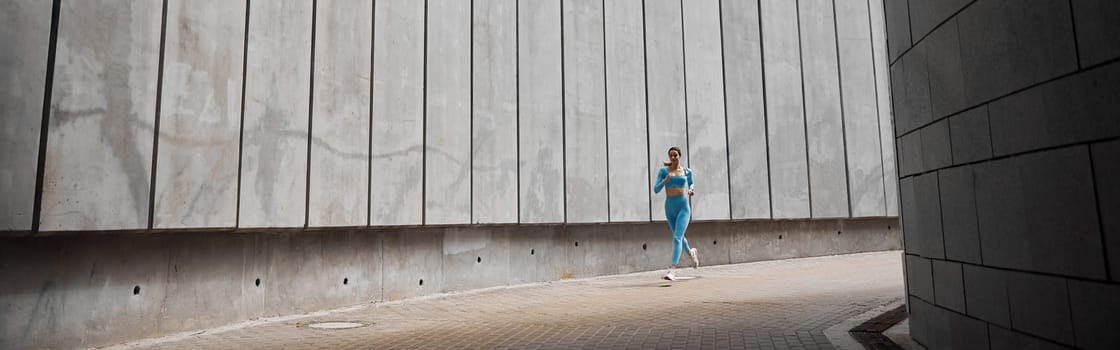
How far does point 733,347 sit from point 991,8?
282cm

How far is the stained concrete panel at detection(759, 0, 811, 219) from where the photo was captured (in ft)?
45.2

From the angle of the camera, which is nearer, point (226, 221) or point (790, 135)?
point (226, 221)

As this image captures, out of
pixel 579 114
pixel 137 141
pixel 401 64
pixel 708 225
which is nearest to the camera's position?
pixel 137 141

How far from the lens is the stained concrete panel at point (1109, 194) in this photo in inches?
100

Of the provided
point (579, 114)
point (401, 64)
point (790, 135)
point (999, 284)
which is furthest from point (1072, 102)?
point (790, 135)

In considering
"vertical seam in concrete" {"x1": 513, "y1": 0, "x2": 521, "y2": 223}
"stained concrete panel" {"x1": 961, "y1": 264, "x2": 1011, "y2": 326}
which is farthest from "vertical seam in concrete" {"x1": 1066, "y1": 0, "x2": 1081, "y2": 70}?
"vertical seam in concrete" {"x1": 513, "y1": 0, "x2": 521, "y2": 223}

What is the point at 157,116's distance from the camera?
243 inches

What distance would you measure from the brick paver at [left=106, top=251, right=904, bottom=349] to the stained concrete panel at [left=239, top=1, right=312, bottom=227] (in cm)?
122

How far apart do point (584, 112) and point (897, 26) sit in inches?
266

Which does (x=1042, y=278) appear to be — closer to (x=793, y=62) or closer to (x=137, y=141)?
(x=137, y=141)

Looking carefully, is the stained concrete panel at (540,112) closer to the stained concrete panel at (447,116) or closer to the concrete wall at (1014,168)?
the stained concrete panel at (447,116)

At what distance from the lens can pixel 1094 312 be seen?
2.69 m

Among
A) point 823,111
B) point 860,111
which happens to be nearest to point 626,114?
point 823,111

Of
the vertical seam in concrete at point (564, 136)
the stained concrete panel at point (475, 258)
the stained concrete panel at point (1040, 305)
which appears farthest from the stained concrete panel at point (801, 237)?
the stained concrete panel at point (1040, 305)
